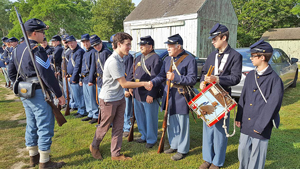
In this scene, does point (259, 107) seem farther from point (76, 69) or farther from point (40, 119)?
point (76, 69)

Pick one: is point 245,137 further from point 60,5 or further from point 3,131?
point 60,5

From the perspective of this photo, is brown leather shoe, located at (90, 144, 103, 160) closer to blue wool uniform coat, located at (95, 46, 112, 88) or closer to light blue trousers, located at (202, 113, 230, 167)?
light blue trousers, located at (202, 113, 230, 167)

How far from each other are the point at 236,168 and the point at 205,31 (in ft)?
35.9

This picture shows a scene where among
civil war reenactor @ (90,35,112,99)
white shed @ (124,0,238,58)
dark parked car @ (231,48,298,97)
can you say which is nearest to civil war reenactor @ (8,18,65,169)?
civil war reenactor @ (90,35,112,99)

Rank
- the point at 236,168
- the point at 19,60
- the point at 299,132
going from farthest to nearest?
the point at 299,132 → the point at 236,168 → the point at 19,60

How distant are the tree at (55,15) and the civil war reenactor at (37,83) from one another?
69.0 feet

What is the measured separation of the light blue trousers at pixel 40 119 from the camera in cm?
305

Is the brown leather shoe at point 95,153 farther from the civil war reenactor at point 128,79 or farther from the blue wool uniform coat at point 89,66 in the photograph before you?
the blue wool uniform coat at point 89,66

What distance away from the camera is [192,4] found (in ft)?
41.8

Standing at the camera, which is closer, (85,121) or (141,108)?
(141,108)

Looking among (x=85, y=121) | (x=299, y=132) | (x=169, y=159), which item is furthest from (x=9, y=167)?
(x=299, y=132)

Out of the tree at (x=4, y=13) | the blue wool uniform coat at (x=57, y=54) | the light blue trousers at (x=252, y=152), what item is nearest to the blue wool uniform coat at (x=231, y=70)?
the light blue trousers at (x=252, y=152)

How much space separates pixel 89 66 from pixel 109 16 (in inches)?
1376

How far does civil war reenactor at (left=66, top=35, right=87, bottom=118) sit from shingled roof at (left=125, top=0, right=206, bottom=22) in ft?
27.8
